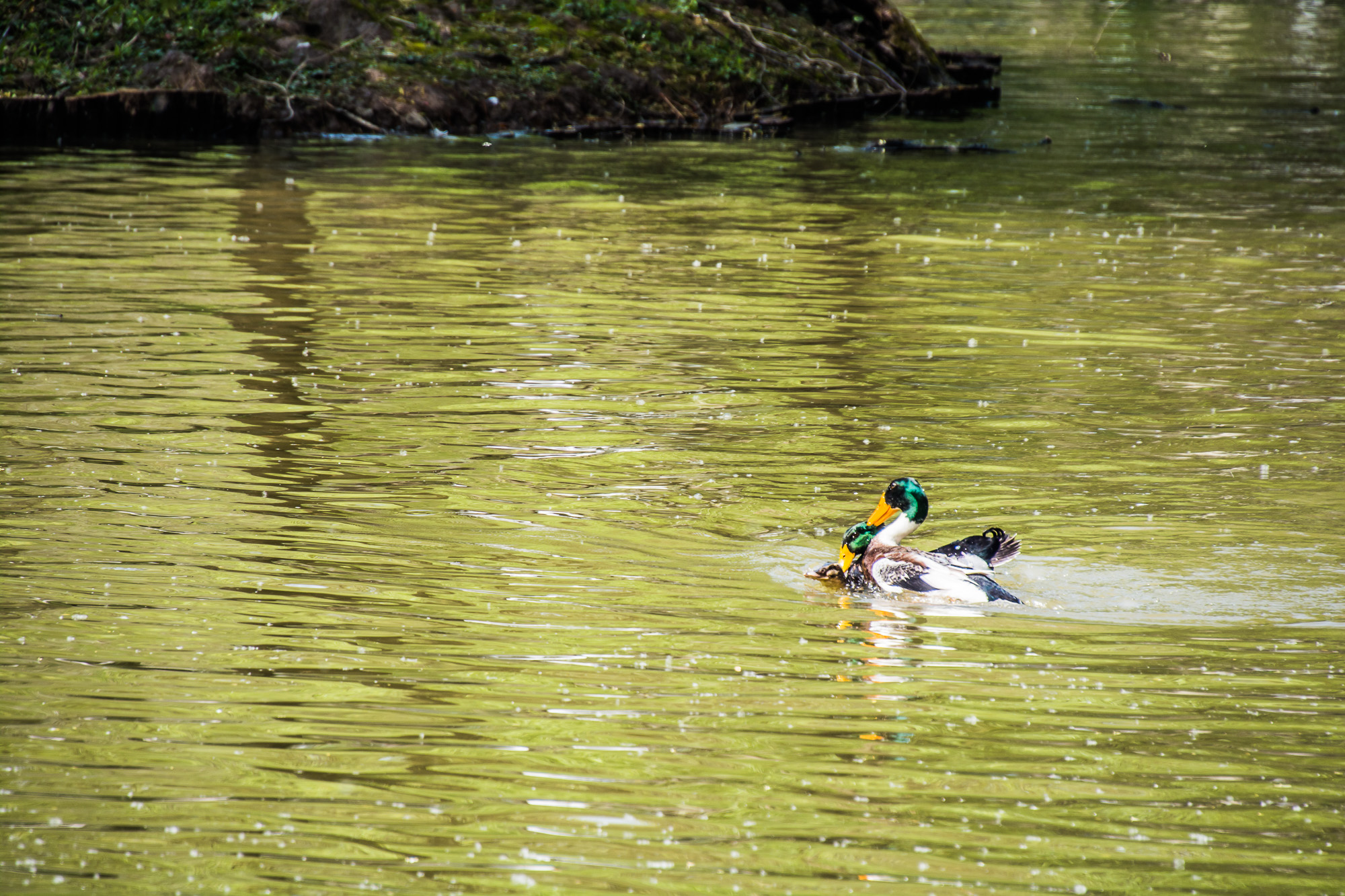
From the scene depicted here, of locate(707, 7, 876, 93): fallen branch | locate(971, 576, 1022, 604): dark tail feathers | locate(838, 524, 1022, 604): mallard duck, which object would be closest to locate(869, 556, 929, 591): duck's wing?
locate(838, 524, 1022, 604): mallard duck

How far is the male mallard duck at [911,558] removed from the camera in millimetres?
8695

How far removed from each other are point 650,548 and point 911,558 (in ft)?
5.04

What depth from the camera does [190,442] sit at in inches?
440

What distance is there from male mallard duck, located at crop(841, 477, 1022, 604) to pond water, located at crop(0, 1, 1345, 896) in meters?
0.16

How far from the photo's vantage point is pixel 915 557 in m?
8.84

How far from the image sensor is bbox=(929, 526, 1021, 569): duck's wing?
8.71 meters

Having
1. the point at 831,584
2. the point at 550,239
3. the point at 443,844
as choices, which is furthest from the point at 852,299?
the point at 443,844

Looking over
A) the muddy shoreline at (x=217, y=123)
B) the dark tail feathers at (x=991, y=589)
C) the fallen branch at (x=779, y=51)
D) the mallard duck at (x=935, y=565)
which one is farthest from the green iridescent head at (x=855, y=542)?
the fallen branch at (x=779, y=51)

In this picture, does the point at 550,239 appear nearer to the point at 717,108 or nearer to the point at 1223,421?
the point at 1223,421

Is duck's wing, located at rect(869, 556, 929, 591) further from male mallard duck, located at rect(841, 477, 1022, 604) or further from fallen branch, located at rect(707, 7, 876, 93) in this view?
fallen branch, located at rect(707, 7, 876, 93)

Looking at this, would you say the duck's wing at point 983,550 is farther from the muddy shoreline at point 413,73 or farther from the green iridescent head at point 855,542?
the muddy shoreline at point 413,73

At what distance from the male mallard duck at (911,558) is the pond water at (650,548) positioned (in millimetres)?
148

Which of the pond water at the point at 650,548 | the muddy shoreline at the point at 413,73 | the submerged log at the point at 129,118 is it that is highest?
the muddy shoreline at the point at 413,73

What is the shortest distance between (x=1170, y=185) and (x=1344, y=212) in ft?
10.1
